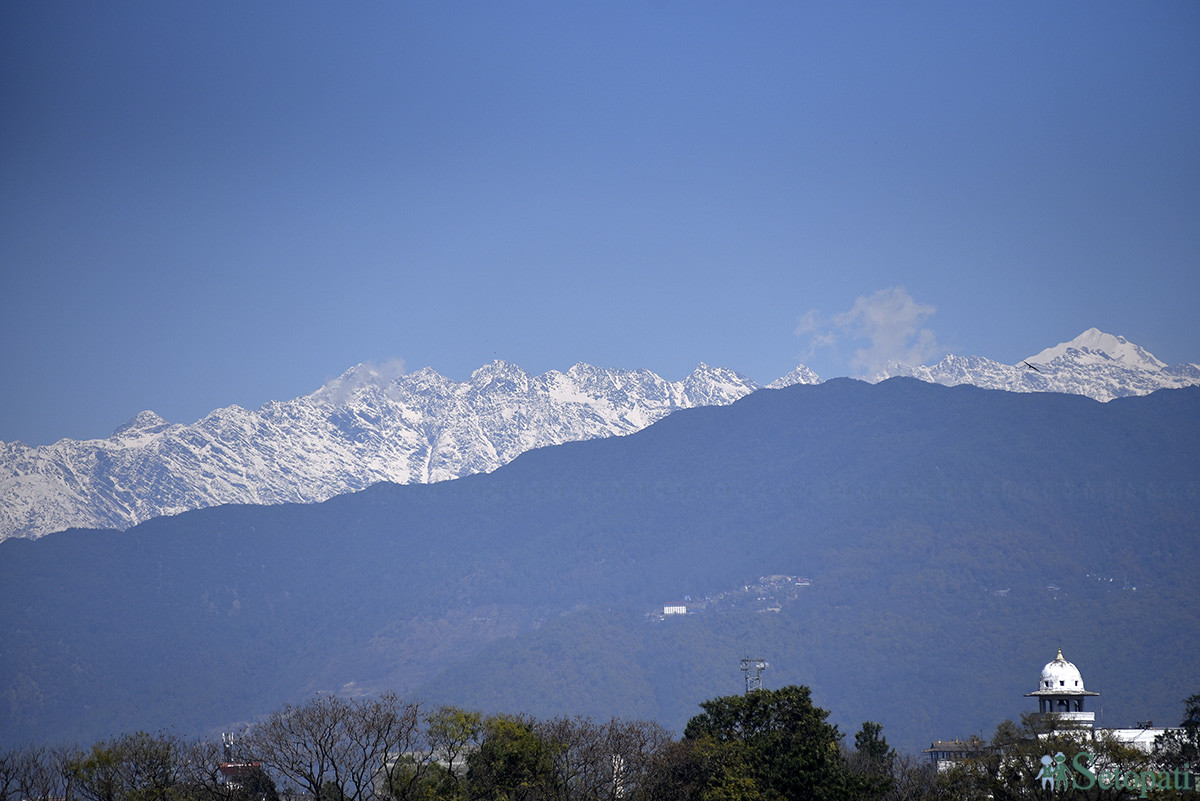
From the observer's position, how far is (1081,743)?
78.4m

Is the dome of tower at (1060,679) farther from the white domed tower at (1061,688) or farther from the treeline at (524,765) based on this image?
the treeline at (524,765)

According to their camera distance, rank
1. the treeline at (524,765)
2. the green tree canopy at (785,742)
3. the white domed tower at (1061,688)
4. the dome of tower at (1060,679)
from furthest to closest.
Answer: the dome of tower at (1060,679) < the white domed tower at (1061,688) < the treeline at (524,765) < the green tree canopy at (785,742)

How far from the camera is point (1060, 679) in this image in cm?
11212

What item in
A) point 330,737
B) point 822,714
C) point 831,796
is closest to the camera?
point 831,796

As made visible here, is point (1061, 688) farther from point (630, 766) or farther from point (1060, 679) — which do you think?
point (630, 766)

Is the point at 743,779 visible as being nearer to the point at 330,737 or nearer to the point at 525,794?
the point at 525,794

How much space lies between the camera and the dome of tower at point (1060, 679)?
4409 inches

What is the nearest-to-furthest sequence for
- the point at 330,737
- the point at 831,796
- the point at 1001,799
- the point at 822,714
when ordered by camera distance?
the point at 1001,799 → the point at 831,796 → the point at 330,737 → the point at 822,714

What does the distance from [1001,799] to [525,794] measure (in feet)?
86.8

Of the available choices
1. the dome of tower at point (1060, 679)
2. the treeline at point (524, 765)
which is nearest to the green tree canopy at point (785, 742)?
the treeline at point (524, 765)

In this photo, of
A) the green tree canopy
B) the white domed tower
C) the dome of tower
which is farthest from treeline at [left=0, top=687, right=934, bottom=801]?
the dome of tower

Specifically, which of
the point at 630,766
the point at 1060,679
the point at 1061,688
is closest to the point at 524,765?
the point at 630,766

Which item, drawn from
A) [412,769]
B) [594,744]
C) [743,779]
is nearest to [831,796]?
[743,779]

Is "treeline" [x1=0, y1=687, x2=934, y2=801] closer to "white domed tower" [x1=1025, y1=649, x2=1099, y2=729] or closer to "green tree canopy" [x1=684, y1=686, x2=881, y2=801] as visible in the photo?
"green tree canopy" [x1=684, y1=686, x2=881, y2=801]
